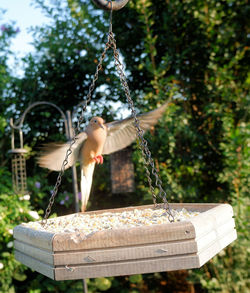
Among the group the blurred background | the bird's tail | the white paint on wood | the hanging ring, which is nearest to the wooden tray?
the white paint on wood

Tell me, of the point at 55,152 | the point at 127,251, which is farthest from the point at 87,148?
the point at 127,251

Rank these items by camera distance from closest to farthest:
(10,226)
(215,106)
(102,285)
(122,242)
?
1. (122,242)
2. (10,226)
3. (215,106)
4. (102,285)

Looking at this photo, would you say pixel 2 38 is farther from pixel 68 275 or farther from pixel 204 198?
pixel 68 275

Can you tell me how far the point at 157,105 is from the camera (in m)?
2.75

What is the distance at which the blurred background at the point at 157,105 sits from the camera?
8.73 feet

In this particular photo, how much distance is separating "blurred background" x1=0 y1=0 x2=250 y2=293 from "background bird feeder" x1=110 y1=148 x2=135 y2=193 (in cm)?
6

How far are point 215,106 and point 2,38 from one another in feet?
7.98

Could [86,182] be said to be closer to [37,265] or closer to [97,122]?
[97,122]

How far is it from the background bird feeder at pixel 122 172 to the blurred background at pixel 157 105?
0.20 ft

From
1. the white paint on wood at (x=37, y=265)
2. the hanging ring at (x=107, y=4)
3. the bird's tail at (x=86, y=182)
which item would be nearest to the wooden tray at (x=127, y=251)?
the white paint on wood at (x=37, y=265)

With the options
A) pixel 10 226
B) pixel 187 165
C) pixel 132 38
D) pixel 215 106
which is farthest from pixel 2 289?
pixel 132 38

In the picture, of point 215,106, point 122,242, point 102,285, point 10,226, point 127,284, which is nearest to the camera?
point 122,242

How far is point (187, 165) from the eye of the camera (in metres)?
2.99

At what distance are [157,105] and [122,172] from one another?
699 millimetres
